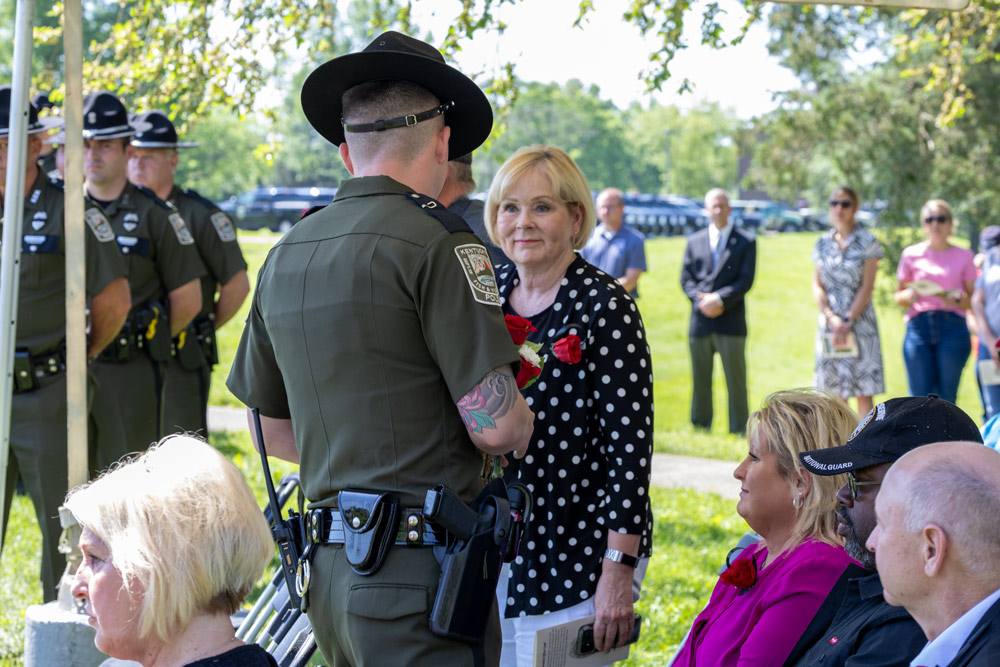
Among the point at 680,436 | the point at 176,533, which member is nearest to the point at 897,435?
the point at 176,533

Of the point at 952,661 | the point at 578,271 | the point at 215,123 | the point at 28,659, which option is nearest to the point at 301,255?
the point at 578,271

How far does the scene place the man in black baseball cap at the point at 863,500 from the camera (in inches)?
95.4

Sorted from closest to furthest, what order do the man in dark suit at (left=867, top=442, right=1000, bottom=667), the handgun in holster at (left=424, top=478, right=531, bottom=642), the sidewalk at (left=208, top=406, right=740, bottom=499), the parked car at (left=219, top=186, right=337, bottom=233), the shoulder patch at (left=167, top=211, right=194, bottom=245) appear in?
1. the man in dark suit at (left=867, top=442, right=1000, bottom=667)
2. the handgun in holster at (left=424, top=478, right=531, bottom=642)
3. the shoulder patch at (left=167, top=211, right=194, bottom=245)
4. the sidewalk at (left=208, top=406, right=740, bottom=499)
5. the parked car at (left=219, top=186, right=337, bottom=233)

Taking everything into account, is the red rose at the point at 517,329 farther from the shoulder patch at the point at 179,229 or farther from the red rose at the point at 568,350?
the shoulder patch at the point at 179,229

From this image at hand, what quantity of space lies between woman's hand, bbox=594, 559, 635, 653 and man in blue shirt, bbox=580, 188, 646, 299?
7.33 m

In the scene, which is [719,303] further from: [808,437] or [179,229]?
[808,437]

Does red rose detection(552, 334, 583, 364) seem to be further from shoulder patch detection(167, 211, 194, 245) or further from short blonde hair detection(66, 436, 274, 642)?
shoulder patch detection(167, 211, 194, 245)

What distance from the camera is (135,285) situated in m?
5.67

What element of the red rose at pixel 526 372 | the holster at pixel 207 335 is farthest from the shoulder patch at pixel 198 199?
the red rose at pixel 526 372

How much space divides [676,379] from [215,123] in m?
23.0

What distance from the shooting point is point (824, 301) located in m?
9.16

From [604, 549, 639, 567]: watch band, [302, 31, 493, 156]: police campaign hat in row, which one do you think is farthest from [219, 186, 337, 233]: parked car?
[302, 31, 493, 156]: police campaign hat in row

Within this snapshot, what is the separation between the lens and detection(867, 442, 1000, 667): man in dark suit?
191cm

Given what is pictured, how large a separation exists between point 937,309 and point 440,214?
747 cm
